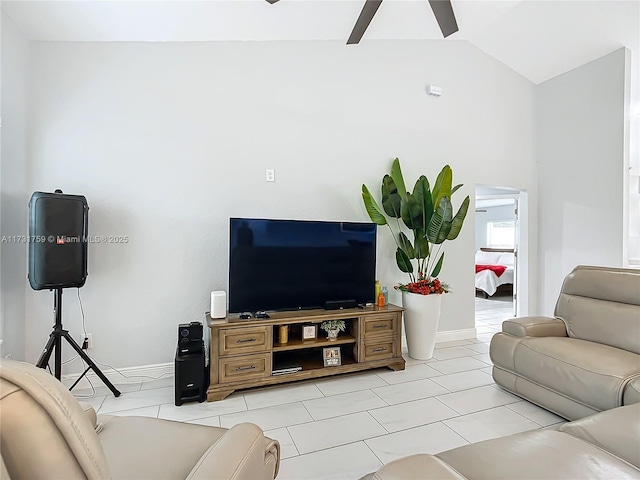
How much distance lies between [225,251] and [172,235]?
1.59 ft

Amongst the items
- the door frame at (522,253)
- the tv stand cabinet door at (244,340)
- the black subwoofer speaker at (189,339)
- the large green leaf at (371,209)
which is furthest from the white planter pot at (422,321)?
the door frame at (522,253)

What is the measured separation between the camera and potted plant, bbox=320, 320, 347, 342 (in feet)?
9.84

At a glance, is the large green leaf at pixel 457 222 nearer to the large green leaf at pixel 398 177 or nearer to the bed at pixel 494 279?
the large green leaf at pixel 398 177

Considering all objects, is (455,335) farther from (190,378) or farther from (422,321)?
(190,378)

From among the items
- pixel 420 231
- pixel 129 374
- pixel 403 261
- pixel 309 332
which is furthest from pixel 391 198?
pixel 129 374

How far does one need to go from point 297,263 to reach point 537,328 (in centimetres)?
203

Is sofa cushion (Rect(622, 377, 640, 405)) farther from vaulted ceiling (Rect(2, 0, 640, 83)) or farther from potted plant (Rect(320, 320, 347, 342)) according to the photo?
vaulted ceiling (Rect(2, 0, 640, 83))

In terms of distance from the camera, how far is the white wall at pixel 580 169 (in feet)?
12.9

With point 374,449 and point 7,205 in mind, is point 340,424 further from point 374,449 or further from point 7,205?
point 7,205

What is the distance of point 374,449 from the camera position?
1.97m

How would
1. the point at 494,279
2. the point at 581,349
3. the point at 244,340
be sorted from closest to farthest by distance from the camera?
the point at 581,349, the point at 244,340, the point at 494,279

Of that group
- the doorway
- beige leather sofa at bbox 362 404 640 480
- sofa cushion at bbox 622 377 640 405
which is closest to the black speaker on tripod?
beige leather sofa at bbox 362 404 640 480

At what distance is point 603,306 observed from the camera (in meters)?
2.55

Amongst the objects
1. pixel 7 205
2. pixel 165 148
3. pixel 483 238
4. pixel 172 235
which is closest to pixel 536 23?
pixel 165 148
